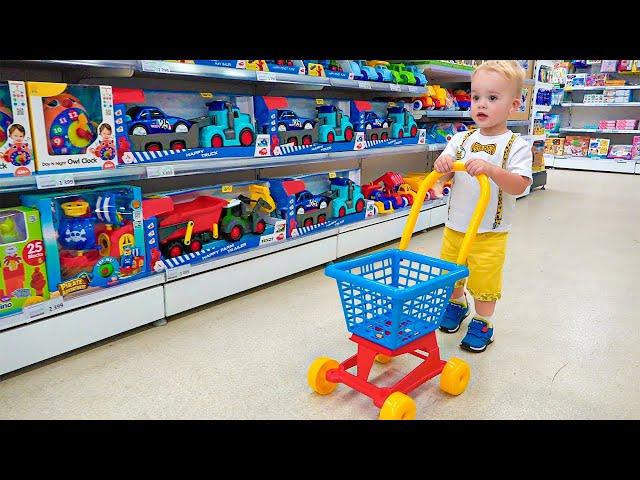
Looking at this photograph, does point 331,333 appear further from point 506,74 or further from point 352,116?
point 352,116

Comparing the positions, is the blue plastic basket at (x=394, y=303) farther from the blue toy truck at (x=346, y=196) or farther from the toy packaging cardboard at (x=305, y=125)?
the blue toy truck at (x=346, y=196)

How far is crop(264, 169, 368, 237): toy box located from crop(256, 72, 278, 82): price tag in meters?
0.65

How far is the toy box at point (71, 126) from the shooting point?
2.03 meters

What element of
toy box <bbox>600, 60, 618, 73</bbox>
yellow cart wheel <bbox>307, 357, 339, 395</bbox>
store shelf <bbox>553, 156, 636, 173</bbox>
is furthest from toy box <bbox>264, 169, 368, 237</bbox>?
toy box <bbox>600, 60, 618, 73</bbox>

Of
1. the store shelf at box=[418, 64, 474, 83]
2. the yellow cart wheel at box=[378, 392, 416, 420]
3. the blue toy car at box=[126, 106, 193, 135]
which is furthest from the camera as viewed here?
the store shelf at box=[418, 64, 474, 83]

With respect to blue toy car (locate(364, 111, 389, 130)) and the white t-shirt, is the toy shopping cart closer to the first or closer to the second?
the white t-shirt

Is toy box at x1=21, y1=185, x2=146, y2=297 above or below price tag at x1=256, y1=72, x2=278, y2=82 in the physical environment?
below

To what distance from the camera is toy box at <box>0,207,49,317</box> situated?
6.57ft

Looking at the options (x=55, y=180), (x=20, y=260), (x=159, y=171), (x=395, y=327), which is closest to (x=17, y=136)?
(x=55, y=180)

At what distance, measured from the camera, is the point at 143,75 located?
2855 millimetres

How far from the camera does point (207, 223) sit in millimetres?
2807

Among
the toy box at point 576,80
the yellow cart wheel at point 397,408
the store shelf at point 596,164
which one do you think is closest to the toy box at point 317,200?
the yellow cart wheel at point 397,408

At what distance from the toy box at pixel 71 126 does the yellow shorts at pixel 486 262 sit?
5.34 feet
